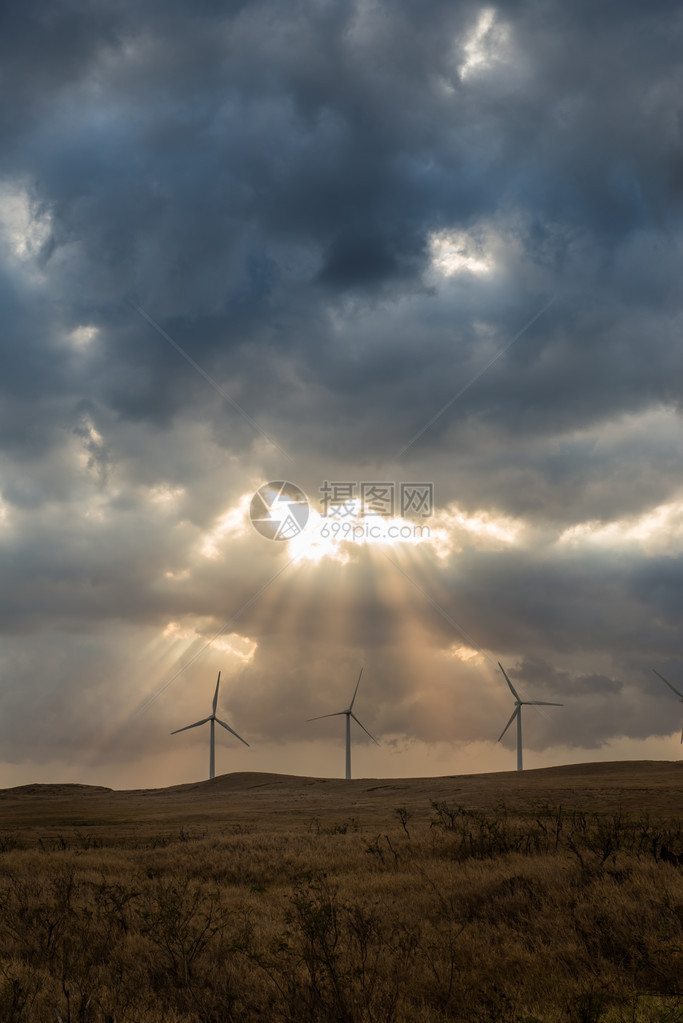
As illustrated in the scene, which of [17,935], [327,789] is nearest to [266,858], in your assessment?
[17,935]

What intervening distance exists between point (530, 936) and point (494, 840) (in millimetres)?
12629

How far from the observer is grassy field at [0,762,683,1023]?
11891 mm

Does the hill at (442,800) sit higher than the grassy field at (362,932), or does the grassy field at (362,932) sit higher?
the grassy field at (362,932)

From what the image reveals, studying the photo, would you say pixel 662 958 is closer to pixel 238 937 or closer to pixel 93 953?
pixel 238 937

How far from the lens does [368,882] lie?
71.7 ft

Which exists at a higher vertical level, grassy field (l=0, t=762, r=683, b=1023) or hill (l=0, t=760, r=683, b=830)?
grassy field (l=0, t=762, r=683, b=1023)

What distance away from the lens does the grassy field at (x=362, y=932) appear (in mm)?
11891

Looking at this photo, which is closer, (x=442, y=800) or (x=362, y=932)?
(x=362, y=932)

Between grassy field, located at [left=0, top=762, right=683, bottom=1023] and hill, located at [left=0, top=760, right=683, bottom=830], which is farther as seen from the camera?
hill, located at [left=0, top=760, right=683, bottom=830]

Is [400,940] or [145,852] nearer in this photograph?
[400,940]

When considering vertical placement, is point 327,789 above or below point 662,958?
below

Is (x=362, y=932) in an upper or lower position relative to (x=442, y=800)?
upper

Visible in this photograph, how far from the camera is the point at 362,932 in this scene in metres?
15.0

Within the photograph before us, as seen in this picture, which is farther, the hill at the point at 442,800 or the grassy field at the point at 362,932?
the hill at the point at 442,800
